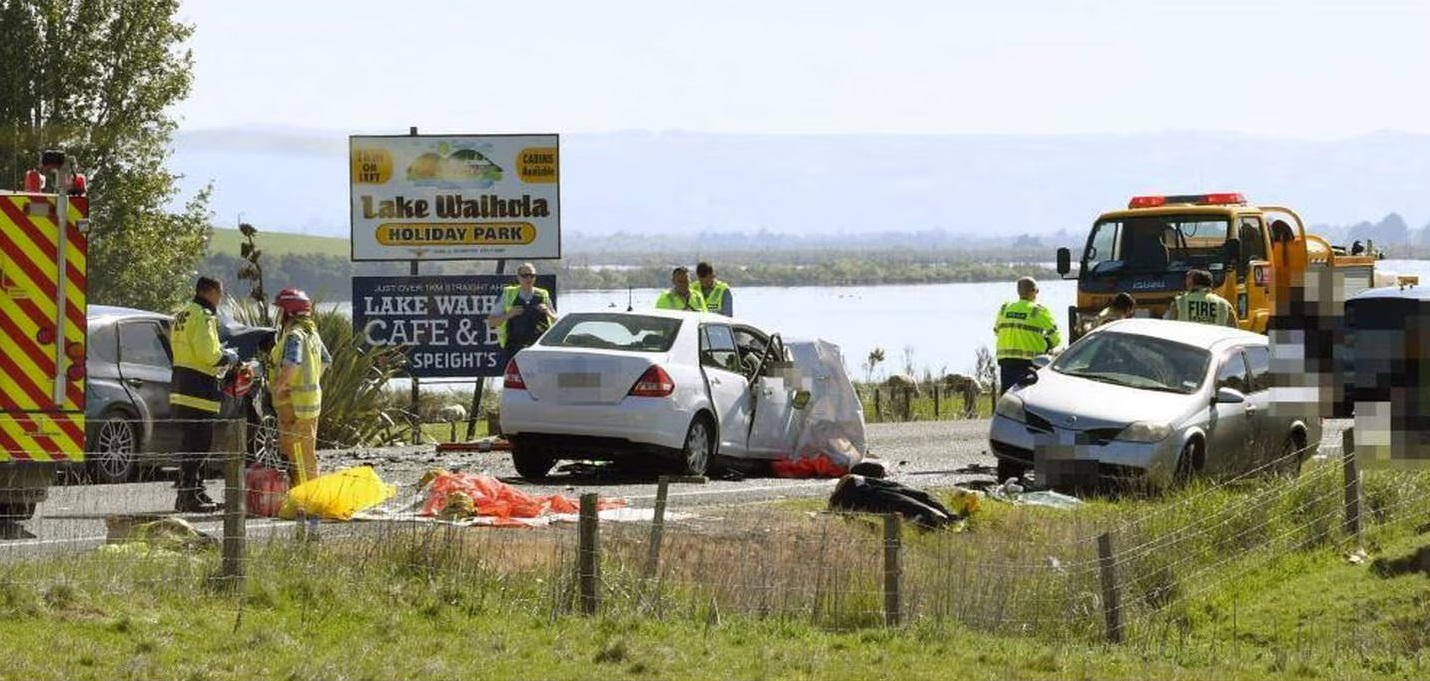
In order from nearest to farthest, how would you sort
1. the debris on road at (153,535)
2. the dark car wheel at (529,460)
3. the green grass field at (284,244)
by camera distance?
the debris on road at (153,535), the dark car wheel at (529,460), the green grass field at (284,244)

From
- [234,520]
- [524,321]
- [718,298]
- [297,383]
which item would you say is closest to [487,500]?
[297,383]

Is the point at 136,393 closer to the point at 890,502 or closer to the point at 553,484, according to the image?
the point at 553,484

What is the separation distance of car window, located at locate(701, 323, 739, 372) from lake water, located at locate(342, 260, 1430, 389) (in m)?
0.92

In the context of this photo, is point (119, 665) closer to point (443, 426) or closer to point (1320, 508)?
point (1320, 508)

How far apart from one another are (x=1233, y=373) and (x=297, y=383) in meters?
8.11

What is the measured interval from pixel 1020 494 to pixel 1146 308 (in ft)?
32.4

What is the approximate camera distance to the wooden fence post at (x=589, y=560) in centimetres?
1311

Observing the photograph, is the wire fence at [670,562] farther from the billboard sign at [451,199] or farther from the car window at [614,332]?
the billboard sign at [451,199]

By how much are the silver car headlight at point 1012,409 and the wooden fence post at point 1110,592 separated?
5.89 m

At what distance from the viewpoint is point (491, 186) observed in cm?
3269

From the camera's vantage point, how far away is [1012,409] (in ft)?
67.0

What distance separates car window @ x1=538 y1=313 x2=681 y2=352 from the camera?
2064cm

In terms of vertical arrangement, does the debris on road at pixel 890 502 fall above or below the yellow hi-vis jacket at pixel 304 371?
below

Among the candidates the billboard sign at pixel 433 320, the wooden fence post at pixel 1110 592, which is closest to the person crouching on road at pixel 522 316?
the billboard sign at pixel 433 320
